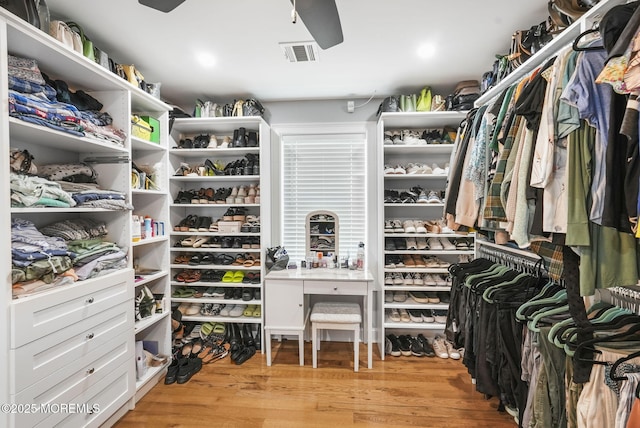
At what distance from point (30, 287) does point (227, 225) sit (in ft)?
4.70

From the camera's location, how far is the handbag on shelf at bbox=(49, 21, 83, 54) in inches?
56.5

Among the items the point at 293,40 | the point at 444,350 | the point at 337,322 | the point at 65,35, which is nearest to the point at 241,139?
the point at 293,40

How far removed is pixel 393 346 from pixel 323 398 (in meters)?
0.90

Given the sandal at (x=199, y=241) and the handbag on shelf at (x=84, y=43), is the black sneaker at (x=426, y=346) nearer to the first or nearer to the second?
the sandal at (x=199, y=241)

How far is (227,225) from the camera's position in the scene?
258 cm

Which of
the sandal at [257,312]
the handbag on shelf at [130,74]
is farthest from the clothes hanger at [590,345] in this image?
the handbag on shelf at [130,74]

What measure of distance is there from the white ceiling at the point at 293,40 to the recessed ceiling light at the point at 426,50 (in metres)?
0.03

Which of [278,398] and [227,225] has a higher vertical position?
[227,225]

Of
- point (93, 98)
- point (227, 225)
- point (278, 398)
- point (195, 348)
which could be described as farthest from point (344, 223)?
point (93, 98)

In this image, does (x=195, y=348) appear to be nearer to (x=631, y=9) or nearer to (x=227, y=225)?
(x=227, y=225)

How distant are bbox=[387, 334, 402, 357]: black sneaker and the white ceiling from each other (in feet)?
7.92

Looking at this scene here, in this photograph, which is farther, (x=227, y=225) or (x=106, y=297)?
(x=227, y=225)

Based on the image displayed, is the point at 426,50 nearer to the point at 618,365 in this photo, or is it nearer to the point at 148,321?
the point at 618,365

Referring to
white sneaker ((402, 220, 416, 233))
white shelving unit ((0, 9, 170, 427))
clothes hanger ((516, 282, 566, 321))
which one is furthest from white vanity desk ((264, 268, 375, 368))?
clothes hanger ((516, 282, 566, 321))
